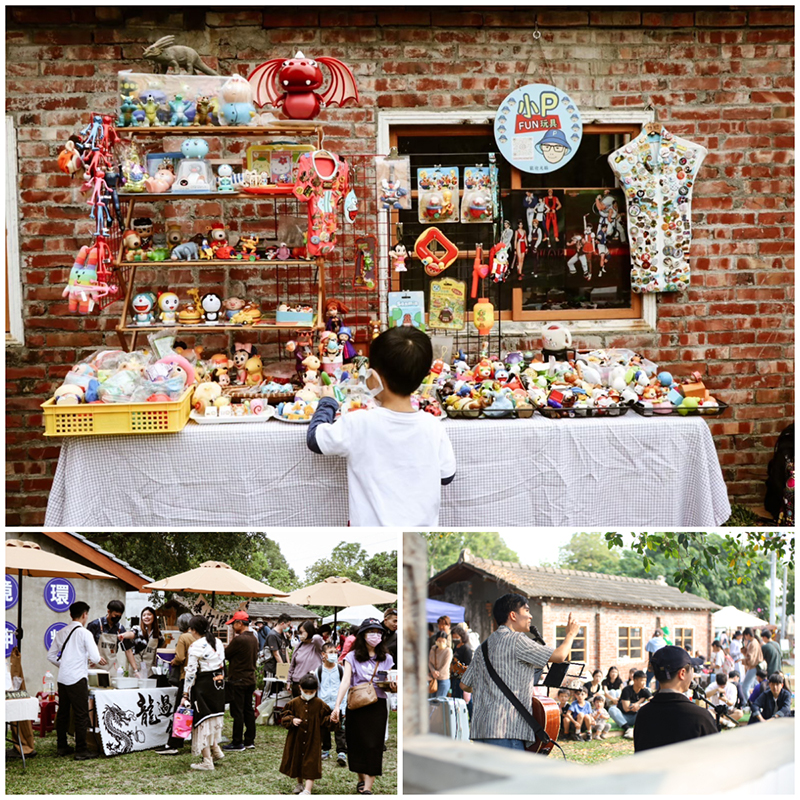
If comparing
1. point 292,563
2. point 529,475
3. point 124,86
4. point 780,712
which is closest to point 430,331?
point 529,475

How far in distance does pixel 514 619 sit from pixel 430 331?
2.58 metres

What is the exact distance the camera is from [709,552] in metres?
2.55

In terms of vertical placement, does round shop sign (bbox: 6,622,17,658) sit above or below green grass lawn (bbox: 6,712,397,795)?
above

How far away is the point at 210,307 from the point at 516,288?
188 centimetres

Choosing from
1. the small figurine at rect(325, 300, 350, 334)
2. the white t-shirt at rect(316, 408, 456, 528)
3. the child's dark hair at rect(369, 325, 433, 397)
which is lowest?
the white t-shirt at rect(316, 408, 456, 528)

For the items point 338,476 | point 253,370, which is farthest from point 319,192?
point 338,476

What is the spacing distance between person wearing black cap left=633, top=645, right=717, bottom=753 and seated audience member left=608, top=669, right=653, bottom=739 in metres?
0.02

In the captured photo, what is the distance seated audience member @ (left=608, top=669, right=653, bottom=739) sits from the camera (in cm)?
238

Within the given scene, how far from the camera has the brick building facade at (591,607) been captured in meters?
2.42

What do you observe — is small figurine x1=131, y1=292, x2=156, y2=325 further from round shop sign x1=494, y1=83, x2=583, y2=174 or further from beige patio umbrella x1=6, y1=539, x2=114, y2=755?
round shop sign x1=494, y1=83, x2=583, y2=174

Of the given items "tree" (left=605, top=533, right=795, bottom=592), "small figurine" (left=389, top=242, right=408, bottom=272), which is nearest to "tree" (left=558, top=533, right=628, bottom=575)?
"tree" (left=605, top=533, right=795, bottom=592)

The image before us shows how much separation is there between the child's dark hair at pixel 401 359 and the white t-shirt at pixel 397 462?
4.3 inches

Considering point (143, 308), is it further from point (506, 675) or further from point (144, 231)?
point (506, 675)

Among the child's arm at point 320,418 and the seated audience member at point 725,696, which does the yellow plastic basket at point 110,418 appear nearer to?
the child's arm at point 320,418
